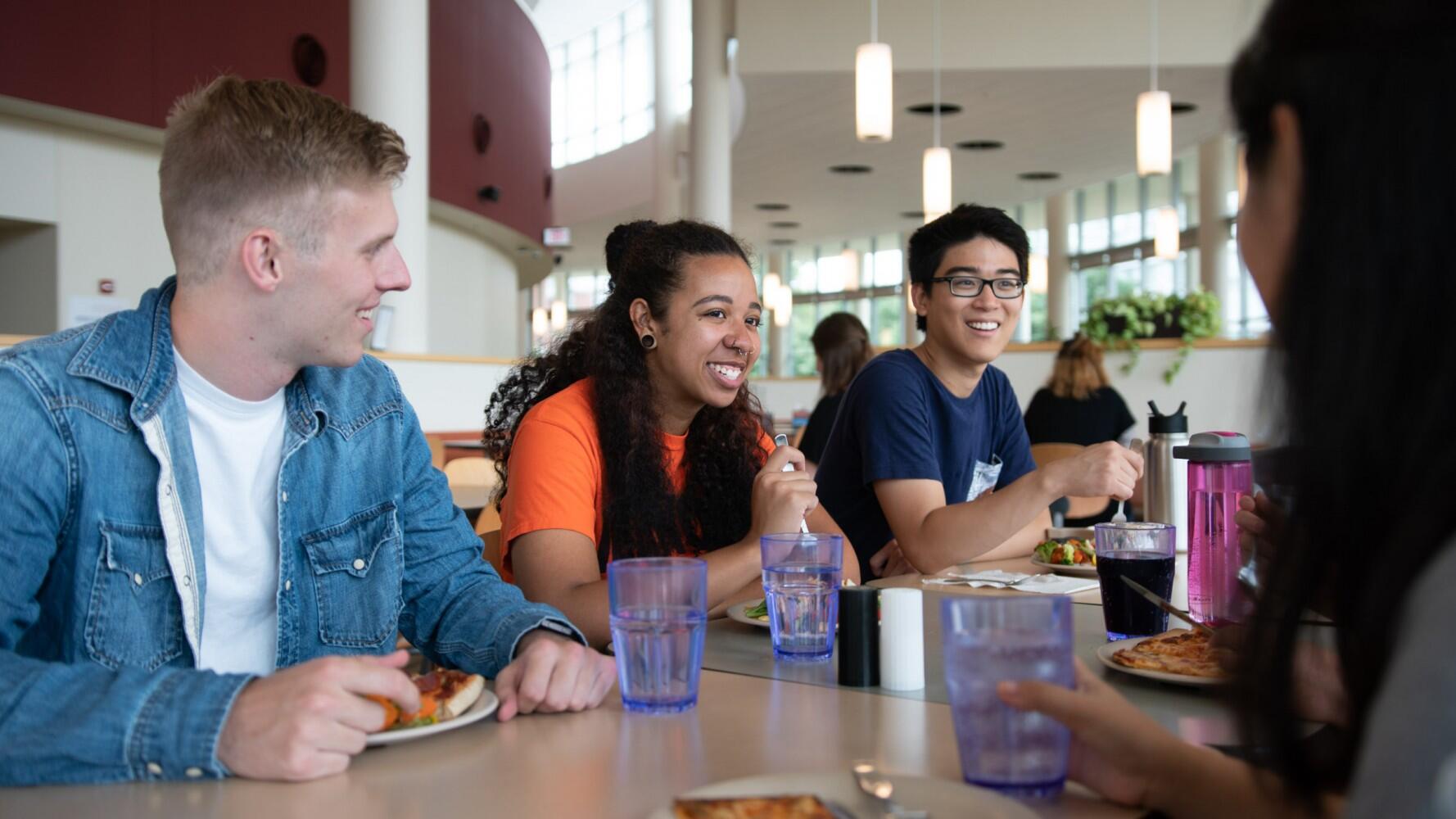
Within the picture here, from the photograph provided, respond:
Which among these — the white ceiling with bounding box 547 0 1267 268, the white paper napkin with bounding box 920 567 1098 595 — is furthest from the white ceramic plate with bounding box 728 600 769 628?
the white ceiling with bounding box 547 0 1267 268

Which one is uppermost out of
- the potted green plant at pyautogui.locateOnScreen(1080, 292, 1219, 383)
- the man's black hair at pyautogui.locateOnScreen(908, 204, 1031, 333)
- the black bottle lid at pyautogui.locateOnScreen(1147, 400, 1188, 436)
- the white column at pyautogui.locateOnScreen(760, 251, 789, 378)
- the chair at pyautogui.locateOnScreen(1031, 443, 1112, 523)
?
the white column at pyautogui.locateOnScreen(760, 251, 789, 378)

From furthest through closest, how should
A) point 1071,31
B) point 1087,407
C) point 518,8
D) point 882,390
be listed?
point 518,8, point 1071,31, point 1087,407, point 882,390

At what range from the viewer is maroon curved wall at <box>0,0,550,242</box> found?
20.4ft

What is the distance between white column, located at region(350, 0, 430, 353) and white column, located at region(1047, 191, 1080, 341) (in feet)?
28.6

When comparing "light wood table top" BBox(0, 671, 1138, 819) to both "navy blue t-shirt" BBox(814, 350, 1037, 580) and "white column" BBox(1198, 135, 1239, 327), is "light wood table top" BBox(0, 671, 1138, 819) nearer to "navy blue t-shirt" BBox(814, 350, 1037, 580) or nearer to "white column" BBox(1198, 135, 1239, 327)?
"navy blue t-shirt" BBox(814, 350, 1037, 580)

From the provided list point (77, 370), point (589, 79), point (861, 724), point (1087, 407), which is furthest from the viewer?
point (589, 79)

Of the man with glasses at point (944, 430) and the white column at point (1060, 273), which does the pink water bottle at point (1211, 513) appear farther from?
the white column at point (1060, 273)

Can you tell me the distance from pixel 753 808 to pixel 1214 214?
11.0m

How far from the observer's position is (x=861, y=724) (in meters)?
1.02

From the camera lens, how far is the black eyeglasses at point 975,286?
254 centimetres

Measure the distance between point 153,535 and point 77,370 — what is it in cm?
18

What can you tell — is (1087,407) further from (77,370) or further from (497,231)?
(497,231)

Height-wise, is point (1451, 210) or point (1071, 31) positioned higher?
point (1071, 31)

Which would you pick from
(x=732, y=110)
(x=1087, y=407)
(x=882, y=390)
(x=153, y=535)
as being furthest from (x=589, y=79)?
(x=153, y=535)
